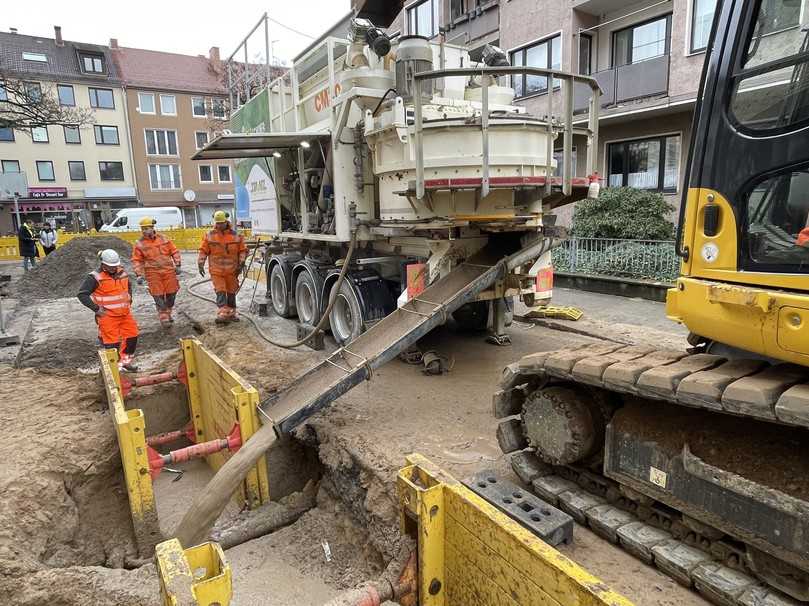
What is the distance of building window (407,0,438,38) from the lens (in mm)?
18703

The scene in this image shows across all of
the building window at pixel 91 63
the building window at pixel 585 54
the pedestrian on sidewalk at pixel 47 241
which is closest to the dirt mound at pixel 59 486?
the building window at pixel 585 54

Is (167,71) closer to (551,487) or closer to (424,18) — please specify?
(424,18)

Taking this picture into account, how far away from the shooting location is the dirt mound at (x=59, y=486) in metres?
3.65

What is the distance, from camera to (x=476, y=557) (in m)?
2.29

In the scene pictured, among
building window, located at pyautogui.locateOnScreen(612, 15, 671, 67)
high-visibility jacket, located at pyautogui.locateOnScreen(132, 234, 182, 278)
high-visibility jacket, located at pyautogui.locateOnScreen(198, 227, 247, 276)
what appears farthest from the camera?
building window, located at pyautogui.locateOnScreen(612, 15, 671, 67)

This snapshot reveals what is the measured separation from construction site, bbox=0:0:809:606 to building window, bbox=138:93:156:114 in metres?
33.6

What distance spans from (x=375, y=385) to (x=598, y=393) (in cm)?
305

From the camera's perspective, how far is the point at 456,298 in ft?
17.0

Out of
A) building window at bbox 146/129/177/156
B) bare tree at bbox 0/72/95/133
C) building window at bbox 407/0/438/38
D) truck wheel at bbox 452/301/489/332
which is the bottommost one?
truck wheel at bbox 452/301/489/332

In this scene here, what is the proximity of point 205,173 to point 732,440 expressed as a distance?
42.5 meters

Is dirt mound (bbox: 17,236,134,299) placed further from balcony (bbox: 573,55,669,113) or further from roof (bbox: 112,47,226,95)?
roof (bbox: 112,47,226,95)

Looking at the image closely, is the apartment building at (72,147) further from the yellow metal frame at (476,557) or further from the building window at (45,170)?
the yellow metal frame at (476,557)

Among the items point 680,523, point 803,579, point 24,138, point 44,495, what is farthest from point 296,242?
point 24,138

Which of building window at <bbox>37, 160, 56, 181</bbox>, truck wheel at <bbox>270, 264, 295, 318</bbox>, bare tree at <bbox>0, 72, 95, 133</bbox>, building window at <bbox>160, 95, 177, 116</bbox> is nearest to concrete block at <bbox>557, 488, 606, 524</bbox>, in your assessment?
truck wheel at <bbox>270, 264, 295, 318</bbox>
